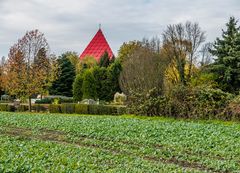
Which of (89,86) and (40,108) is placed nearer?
(40,108)

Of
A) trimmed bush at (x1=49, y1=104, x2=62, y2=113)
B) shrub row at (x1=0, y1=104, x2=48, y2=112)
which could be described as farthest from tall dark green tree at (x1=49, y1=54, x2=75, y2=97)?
trimmed bush at (x1=49, y1=104, x2=62, y2=113)

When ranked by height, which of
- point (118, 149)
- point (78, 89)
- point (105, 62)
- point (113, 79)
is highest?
point (105, 62)

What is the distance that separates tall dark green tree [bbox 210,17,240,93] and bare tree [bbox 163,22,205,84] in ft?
15.8

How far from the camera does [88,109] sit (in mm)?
A: 26734

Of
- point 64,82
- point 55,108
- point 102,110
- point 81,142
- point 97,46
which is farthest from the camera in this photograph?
point 97,46

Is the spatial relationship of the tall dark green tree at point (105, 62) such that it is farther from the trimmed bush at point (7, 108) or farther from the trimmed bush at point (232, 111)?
the trimmed bush at point (232, 111)

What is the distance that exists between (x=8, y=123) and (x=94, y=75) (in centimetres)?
2242

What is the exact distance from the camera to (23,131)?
48.2ft

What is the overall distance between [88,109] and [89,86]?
36.7ft

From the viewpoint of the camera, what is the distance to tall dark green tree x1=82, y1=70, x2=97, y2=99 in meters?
37.7

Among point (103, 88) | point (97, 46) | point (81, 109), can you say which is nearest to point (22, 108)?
point (81, 109)

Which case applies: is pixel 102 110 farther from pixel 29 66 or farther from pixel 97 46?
pixel 97 46

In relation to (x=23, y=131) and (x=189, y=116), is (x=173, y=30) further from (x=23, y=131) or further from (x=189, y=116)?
(x=23, y=131)

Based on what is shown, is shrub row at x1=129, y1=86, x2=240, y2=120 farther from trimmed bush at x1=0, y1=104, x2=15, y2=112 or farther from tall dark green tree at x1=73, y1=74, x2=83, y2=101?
tall dark green tree at x1=73, y1=74, x2=83, y2=101
